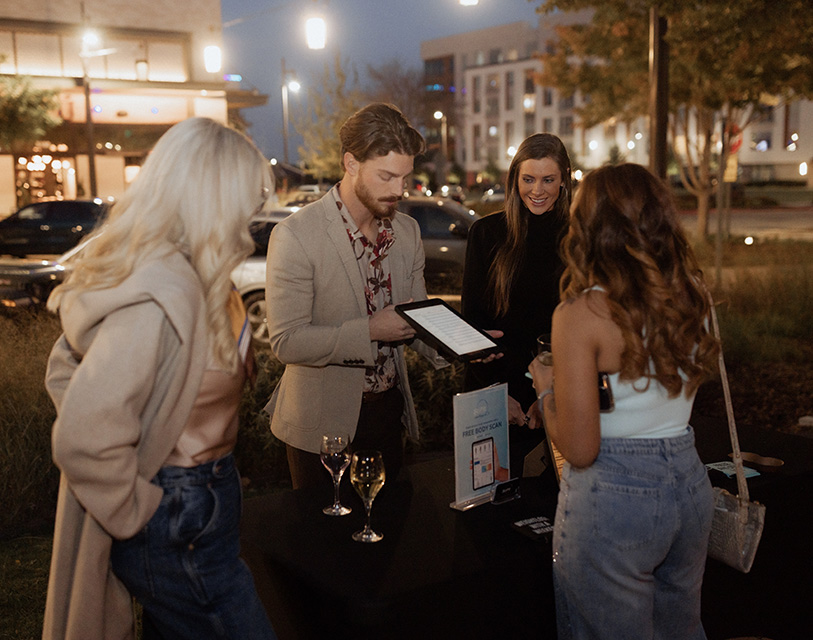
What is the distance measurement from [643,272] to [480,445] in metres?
0.85

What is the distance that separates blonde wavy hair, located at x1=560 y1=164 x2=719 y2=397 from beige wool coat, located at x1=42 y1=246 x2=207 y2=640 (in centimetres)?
95

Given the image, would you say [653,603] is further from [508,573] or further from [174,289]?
[174,289]

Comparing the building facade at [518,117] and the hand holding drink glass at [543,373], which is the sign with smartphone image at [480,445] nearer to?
the hand holding drink glass at [543,373]

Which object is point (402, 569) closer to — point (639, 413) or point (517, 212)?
point (639, 413)

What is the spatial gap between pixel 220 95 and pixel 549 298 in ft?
93.3

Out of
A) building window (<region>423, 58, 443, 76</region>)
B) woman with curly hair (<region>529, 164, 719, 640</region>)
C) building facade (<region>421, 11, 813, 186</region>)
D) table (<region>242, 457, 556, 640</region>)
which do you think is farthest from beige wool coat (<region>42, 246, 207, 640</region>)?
building window (<region>423, 58, 443, 76</region>)

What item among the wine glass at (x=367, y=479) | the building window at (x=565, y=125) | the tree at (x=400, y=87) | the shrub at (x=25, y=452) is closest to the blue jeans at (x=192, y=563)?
the wine glass at (x=367, y=479)

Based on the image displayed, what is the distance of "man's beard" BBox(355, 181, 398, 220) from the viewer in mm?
2879

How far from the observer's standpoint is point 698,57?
14.2 metres

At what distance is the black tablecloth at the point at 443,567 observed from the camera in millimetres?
2061

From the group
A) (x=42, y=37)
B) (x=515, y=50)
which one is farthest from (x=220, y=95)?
(x=515, y=50)

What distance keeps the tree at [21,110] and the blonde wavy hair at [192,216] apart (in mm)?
22525

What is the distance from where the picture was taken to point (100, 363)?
161 cm

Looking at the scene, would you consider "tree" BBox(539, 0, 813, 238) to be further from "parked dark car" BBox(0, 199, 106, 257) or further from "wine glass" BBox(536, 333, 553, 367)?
"parked dark car" BBox(0, 199, 106, 257)
